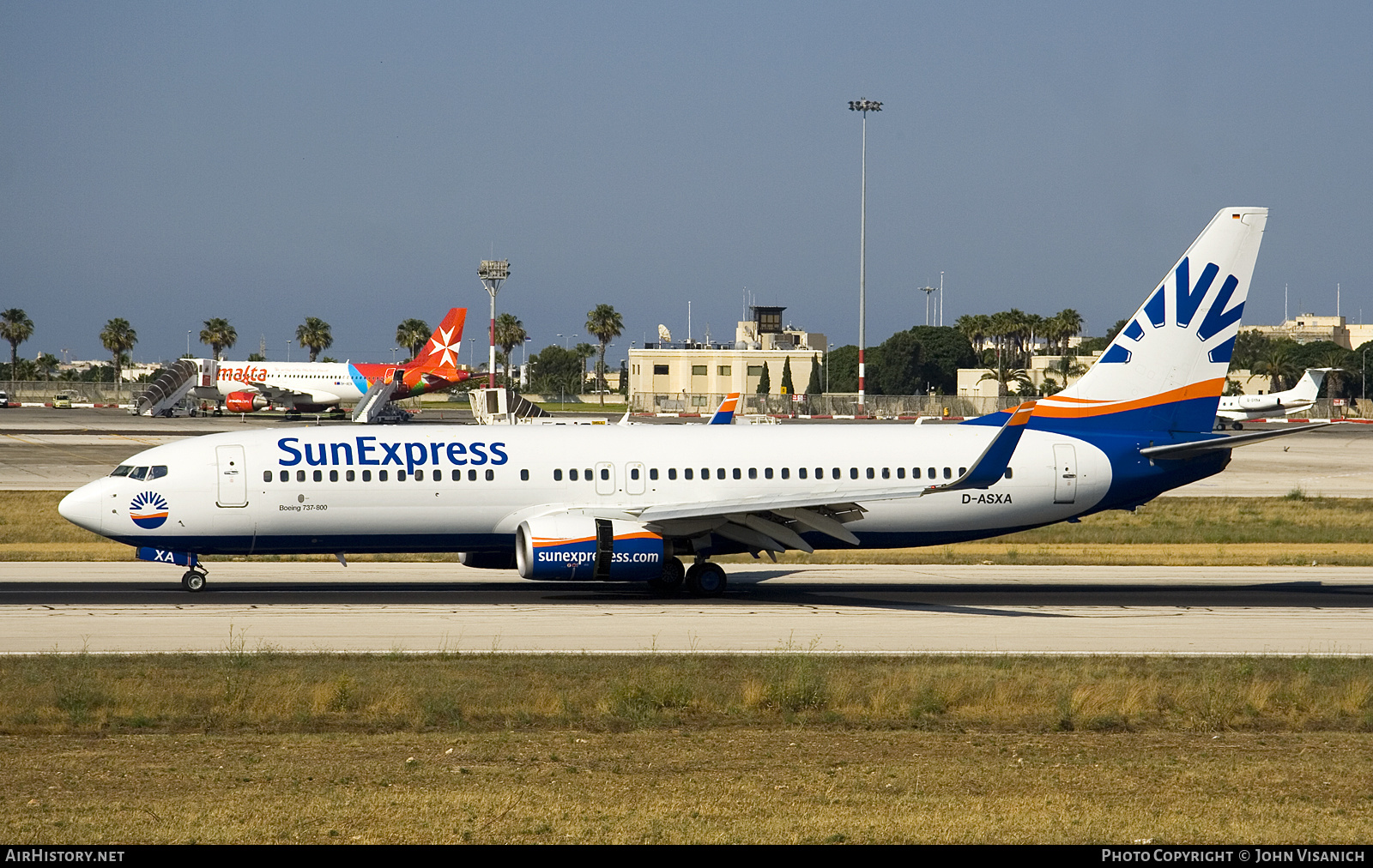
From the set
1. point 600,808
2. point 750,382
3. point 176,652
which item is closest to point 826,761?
point 600,808

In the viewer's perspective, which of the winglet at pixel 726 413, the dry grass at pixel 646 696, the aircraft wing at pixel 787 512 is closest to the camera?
the dry grass at pixel 646 696

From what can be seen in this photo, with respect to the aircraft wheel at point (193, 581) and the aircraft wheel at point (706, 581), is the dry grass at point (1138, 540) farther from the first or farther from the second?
the aircraft wheel at point (706, 581)

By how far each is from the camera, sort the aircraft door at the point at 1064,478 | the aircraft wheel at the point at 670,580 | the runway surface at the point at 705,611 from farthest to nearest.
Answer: the aircraft door at the point at 1064,478 → the aircraft wheel at the point at 670,580 → the runway surface at the point at 705,611

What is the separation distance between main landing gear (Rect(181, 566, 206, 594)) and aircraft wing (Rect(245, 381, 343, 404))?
91080 mm

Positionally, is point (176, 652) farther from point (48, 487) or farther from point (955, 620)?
point (48, 487)

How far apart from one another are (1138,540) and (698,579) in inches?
783

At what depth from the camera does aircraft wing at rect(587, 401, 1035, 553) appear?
28812mm

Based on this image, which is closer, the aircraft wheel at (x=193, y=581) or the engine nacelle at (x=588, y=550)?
the engine nacelle at (x=588, y=550)

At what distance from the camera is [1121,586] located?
3391 cm

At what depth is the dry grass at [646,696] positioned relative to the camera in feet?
60.2

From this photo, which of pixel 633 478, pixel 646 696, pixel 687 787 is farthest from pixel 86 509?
pixel 687 787

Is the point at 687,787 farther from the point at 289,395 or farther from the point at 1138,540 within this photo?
the point at 289,395

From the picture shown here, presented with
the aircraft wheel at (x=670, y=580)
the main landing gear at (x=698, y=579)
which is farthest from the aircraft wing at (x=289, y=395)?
the main landing gear at (x=698, y=579)

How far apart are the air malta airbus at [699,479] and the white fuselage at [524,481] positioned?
0.14 feet
